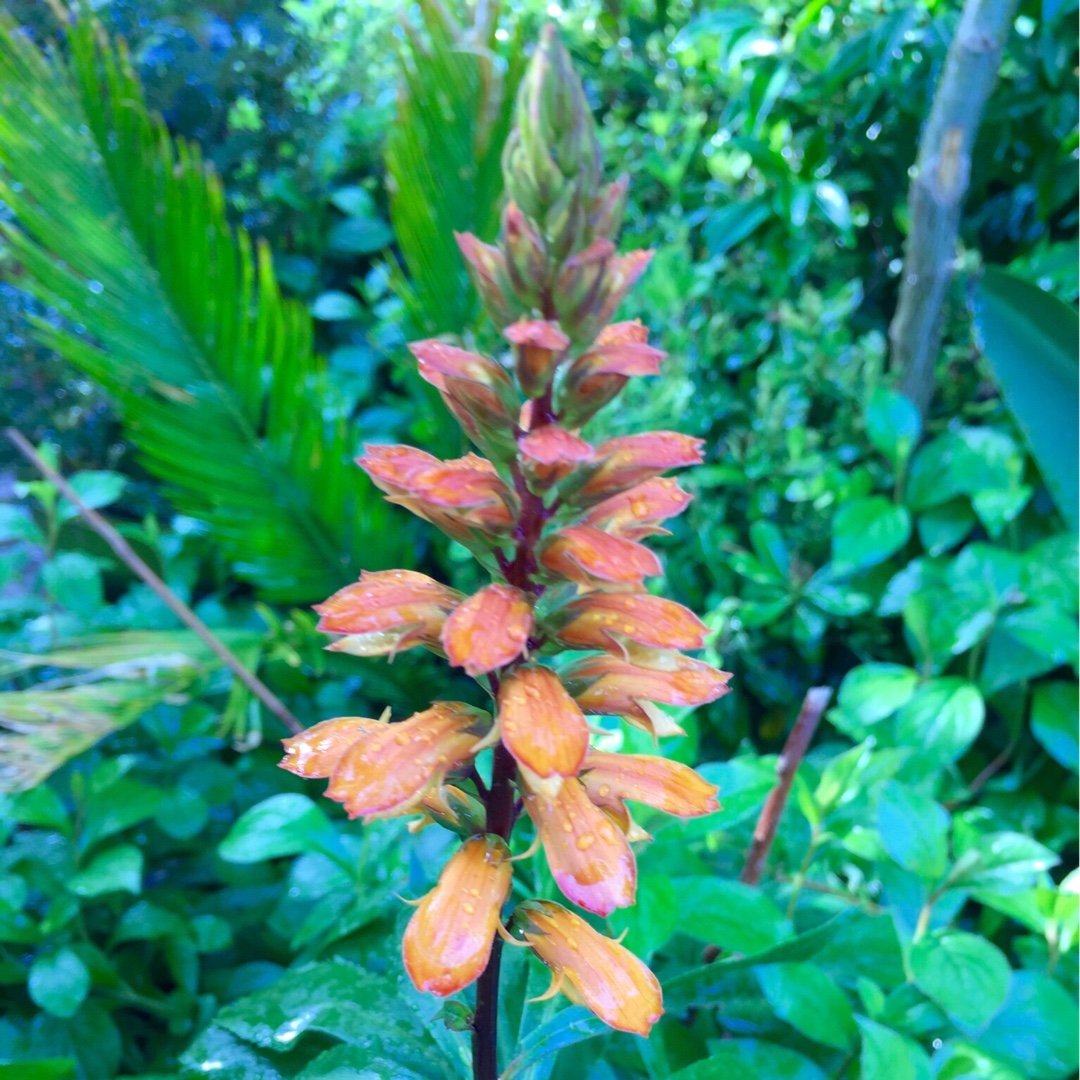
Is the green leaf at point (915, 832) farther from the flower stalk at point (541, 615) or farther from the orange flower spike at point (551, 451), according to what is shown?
the orange flower spike at point (551, 451)

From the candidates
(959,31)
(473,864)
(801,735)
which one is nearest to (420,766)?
(473,864)

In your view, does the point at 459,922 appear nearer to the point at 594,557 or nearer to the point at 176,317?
the point at 594,557

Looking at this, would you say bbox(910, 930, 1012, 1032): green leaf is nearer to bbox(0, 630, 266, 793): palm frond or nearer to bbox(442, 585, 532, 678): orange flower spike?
bbox(442, 585, 532, 678): orange flower spike

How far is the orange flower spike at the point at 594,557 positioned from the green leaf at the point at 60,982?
2.60ft

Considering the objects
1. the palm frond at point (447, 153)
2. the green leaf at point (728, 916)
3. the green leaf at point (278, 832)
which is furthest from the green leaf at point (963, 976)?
the palm frond at point (447, 153)

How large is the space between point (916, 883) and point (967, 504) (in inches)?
32.5

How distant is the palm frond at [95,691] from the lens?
0.95m

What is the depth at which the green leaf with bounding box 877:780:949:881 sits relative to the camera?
2.75 feet

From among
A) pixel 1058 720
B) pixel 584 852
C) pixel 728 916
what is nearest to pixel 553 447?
pixel 584 852

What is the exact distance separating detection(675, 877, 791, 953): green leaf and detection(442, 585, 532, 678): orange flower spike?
491 mm

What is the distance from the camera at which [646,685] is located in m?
0.47

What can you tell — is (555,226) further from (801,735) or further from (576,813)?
(801,735)

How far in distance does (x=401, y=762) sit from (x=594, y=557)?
0.16 metres

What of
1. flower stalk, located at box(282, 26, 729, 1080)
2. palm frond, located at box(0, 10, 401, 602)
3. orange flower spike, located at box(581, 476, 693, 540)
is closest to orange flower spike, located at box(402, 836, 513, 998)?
flower stalk, located at box(282, 26, 729, 1080)
